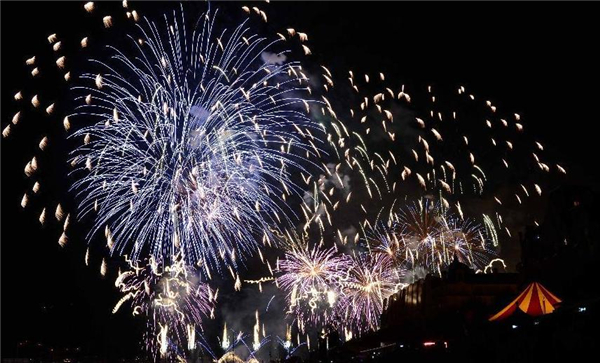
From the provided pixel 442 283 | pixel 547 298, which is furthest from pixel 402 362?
pixel 442 283

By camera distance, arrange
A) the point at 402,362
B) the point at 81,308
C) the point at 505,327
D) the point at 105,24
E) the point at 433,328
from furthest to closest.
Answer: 1. the point at 81,308
2. the point at 105,24
3. the point at 433,328
4. the point at 402,362
5. the point at 505,327

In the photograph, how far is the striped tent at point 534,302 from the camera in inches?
686

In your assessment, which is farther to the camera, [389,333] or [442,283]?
[442,283]

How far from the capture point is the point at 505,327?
16047mm

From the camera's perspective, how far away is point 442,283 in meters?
38.3

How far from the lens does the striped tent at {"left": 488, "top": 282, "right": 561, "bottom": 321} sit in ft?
57.2

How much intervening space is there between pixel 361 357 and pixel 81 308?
51853 mm

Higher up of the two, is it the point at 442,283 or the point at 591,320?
the point at 442,283

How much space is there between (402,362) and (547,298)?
4845mm

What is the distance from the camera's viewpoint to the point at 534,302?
1761 cm

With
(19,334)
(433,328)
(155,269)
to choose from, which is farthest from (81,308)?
(433,328)

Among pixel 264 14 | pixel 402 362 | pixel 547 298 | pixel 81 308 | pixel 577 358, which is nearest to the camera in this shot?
pixel 577 358

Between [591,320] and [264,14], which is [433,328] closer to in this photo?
[591,320]

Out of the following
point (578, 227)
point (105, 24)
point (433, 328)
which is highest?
point (105, 24)
